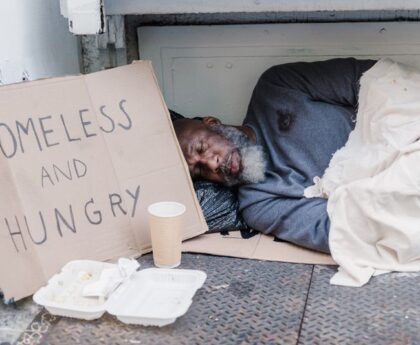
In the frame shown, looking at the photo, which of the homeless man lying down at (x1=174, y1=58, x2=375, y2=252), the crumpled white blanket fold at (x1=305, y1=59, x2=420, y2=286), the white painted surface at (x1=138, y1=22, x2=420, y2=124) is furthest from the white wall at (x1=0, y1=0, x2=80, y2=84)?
the crumpled white blanket fold at (x1=305, y1=59, x2=420, y2=286)

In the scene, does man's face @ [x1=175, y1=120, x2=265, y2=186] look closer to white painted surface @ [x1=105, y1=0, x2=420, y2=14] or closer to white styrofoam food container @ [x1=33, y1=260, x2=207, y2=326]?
white painted surface @ [x1=105, y1=0, x2=420, y2=14]

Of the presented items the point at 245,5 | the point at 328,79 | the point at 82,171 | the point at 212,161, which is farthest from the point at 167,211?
the point at 328,79

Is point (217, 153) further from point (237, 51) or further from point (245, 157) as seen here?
point (237, 51)

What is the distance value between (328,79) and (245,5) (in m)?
0.47

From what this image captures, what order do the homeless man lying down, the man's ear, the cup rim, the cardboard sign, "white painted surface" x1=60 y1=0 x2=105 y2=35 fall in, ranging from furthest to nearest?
1. the man's ear
2. the homeless man lying down
3. "white painted surface" x1=60 y1=0 x2=105 y2=35
4. the cup rim
5. the cardboard sign

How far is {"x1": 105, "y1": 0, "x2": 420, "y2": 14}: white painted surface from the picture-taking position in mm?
1849

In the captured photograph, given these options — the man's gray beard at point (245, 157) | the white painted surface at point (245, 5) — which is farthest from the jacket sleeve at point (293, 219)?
the white painted surface at point (245, 5)

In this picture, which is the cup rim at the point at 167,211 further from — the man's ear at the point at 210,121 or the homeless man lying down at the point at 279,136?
the man's ear at the point at 210,121

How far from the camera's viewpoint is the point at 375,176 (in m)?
1.81

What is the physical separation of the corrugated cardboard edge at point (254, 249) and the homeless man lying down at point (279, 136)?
6 centimetres

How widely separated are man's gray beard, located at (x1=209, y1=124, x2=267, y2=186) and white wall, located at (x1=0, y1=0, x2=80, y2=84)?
62 cm

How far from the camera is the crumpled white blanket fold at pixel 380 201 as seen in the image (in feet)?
5.69

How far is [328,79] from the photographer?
221cm

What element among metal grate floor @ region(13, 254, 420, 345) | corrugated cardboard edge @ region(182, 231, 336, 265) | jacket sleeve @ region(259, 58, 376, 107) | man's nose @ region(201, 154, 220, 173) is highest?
jacket sleeve @ region(259, 58, 376, 107)
